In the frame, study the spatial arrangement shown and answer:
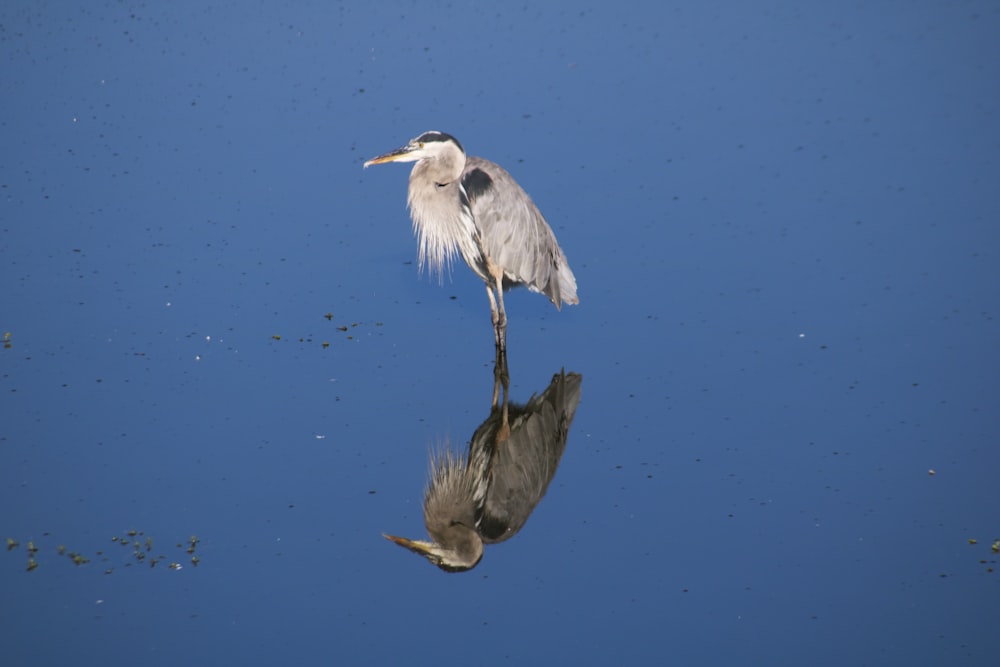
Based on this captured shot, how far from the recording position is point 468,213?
6125 millimetres

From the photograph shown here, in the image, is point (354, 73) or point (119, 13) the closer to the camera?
point (354, 73)

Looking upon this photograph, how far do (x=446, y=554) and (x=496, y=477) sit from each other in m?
0.54

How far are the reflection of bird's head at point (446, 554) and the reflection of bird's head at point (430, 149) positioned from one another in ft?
6.54

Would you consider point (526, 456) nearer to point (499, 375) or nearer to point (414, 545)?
point (499, 375)

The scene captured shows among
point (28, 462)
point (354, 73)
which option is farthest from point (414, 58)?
point (28, 462)

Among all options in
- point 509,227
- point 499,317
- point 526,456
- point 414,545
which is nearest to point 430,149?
point 509,227

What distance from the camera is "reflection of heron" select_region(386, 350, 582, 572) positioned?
4984 mm

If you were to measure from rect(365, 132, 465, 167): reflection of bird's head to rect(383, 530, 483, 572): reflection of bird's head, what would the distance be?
1.99 m

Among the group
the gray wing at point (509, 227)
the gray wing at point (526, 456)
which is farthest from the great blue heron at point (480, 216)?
the gray wing at point (526, 456)

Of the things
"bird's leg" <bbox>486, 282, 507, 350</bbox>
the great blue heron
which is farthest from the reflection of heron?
the great blue heron

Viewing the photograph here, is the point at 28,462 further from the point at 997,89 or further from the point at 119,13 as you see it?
the point at 997,89

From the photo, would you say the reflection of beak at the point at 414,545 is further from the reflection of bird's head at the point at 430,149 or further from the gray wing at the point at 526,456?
the reflection of bird's head at the point at 430,149

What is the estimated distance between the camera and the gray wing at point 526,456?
514 centimetres

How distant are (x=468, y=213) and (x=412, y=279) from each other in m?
0.89
